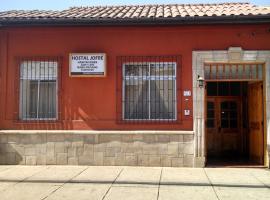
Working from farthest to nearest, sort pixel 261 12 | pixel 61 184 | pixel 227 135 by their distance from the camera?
pixel 227 135, pixel 261 12, pixel 61 184

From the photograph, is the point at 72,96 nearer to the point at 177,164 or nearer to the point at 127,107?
the point at 127,107

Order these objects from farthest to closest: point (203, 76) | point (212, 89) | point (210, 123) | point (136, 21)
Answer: point (212, 89)
point (210, 123)
point (203, 76)
point (136, 21)

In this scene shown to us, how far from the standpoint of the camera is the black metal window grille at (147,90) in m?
9.52

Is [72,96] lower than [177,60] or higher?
lower

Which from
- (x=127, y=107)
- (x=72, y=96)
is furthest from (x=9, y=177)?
(x=127, y=107)

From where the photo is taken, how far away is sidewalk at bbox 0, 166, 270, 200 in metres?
6.38

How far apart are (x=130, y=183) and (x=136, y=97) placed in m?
3.01

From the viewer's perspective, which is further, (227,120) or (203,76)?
(227,120)

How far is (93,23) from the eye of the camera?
365 inches

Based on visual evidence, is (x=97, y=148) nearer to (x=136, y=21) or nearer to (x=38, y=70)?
(x=38, y=70)

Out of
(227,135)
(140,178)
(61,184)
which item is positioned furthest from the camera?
(227,135)

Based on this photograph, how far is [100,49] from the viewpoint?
31.3ft

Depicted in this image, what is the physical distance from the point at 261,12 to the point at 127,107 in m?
4.47

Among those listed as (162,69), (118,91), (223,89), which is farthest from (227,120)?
(118,91)
